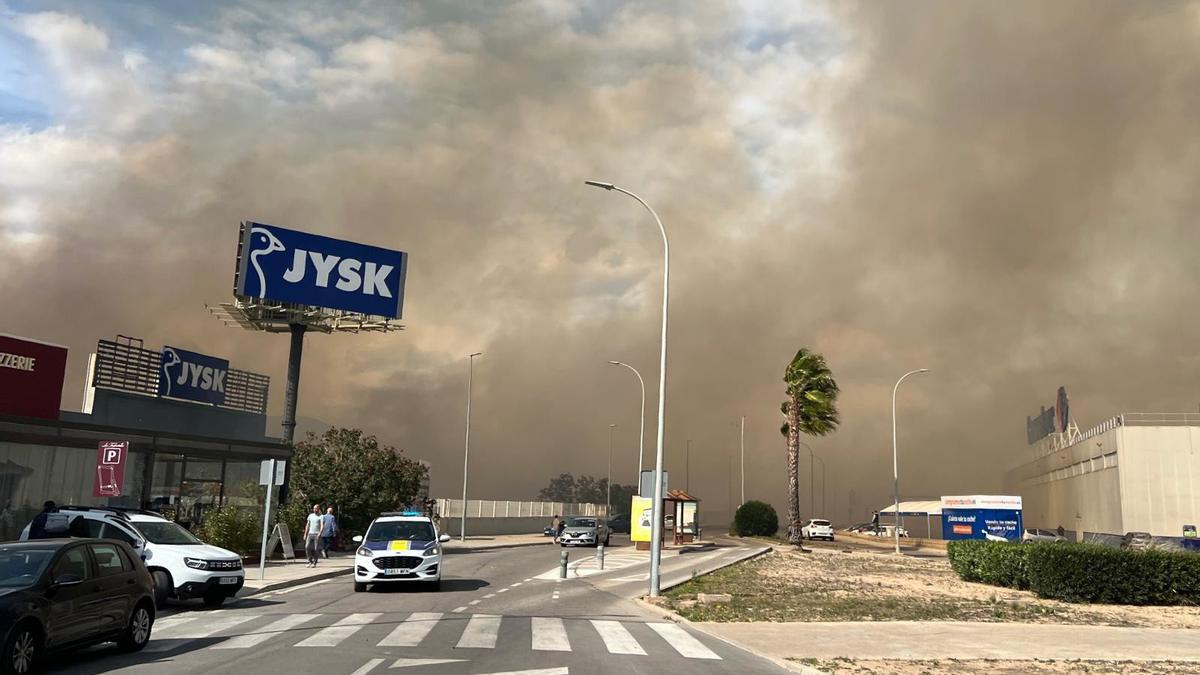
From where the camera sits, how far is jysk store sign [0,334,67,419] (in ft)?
90.7

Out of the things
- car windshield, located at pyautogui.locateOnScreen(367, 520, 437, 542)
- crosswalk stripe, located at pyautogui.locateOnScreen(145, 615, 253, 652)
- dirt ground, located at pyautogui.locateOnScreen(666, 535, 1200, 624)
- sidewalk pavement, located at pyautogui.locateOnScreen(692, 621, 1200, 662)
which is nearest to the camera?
crosswalk stripe, located at pyautogui.locateOnScreen(145, 615, 253, 652)

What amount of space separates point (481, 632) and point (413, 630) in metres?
1.15

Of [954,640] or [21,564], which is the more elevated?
[21,564]

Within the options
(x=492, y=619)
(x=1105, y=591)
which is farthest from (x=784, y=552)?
(x=492, y=619)

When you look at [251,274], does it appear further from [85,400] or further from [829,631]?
[829,631]

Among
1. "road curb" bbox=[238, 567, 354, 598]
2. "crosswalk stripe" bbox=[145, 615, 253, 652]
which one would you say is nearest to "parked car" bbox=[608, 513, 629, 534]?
"road curb" bbox=[238, 567, 354, 598]

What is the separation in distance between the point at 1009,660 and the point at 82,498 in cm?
2816

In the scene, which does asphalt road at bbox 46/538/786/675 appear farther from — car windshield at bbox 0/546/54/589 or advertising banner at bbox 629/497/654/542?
advertising banner at bbox 629/497/654/542


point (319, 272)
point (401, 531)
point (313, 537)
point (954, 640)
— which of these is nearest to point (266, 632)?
point (401, 531)

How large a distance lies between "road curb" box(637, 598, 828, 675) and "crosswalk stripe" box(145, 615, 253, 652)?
26.6 feet

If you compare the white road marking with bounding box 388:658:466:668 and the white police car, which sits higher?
the white police car

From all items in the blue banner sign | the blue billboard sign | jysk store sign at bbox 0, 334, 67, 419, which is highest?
the blue billboard sign

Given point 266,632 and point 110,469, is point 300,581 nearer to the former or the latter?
point 110,469

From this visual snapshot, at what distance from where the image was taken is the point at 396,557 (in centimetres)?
2223
